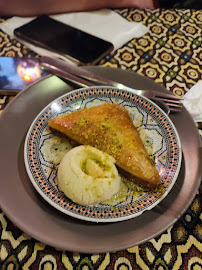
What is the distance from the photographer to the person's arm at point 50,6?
1149mm

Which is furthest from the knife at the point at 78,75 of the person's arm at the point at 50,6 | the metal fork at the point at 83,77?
the person's arm at the point at 50,6

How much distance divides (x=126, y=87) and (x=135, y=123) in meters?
0.14

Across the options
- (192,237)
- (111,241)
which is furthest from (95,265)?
(192,237)

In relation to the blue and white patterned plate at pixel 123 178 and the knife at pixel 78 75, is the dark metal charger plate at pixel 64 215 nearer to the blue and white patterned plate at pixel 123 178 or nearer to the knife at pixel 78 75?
the blue and white patterned plate at pixel 123 178

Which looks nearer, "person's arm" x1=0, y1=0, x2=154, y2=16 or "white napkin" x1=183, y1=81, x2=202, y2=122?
"white napkin" x1=183, y1=81, x2=202, y2=122

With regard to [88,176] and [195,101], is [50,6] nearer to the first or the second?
[195,101]

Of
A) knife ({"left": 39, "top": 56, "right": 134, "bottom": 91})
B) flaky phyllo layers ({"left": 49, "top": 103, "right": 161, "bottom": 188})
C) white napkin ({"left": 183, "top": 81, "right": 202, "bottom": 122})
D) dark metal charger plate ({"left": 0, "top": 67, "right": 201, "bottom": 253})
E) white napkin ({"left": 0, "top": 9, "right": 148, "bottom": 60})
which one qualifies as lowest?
dark metal charger plate ({"left": 0, "top": 67, "right": 201, "bottom": 253})

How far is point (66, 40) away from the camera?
3.38 ft

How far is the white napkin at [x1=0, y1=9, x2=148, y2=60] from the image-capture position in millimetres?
1097

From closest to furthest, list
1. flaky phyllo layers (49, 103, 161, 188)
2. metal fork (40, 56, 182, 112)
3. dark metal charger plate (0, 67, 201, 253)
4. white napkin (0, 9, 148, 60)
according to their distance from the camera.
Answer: dark metal charger plate (0, 67, 201, 253) → flaky phyllo layers (49, 103, 161, 188) → metal fork (40, 56, 182, 112) → white napkin (0, 9, 148, 60)

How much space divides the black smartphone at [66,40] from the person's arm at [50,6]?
0.32 feet

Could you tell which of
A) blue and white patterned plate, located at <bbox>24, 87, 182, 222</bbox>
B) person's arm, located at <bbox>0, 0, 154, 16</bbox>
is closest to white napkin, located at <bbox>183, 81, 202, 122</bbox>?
blue and white patterned plate, located at <bbox>24, 87, 182, 222</bbox>

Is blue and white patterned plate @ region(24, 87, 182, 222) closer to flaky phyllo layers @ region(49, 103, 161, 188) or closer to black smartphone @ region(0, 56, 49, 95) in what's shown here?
flaky phyllo layers @ region(49, 103, 161, 188)

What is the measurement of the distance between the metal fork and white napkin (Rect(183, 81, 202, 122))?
53mm
